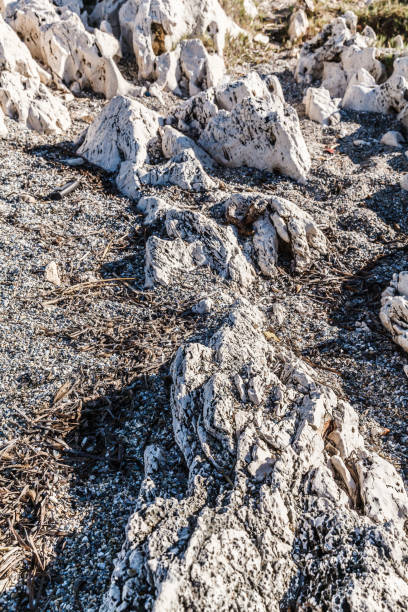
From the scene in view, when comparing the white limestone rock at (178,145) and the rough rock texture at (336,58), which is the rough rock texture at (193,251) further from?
the rough rock texture at (336,58)

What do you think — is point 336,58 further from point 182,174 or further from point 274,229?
point 274,229

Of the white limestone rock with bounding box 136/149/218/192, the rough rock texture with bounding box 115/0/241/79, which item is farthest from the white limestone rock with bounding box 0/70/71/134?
the rough rock texture with bounding box 115/0/241/79

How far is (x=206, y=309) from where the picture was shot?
595 centimetres

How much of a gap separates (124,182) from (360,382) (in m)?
5.56

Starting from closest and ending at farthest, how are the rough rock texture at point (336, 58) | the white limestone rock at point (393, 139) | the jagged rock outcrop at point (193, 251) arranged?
the jagged rock outcrop at point (193, 251) → the white limestone rock at point (393, 139) → the rough rock texture at point (336, 58)

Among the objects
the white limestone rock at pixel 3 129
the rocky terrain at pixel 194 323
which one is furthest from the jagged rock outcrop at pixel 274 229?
the white limestone rock at pixel 3 129

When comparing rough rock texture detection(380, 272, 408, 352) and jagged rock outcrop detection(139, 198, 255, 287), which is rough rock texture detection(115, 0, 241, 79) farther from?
rough rock texture detection(380, 272, 408, 352)

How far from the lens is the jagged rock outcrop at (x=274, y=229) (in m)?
6.98

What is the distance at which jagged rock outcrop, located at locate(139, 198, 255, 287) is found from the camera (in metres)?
6.59

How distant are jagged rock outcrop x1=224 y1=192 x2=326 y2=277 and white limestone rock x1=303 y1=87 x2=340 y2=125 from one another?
4.71m

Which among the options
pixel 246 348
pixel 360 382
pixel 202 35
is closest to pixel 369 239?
pixel 360 382

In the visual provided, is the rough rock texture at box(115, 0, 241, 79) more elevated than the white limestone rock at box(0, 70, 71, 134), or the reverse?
the rough rock texture at box(115, 0, 241, 79)

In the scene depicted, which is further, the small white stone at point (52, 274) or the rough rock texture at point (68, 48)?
the rough rock texture at point (68, 48)

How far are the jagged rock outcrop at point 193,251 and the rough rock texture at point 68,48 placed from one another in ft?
19.7
